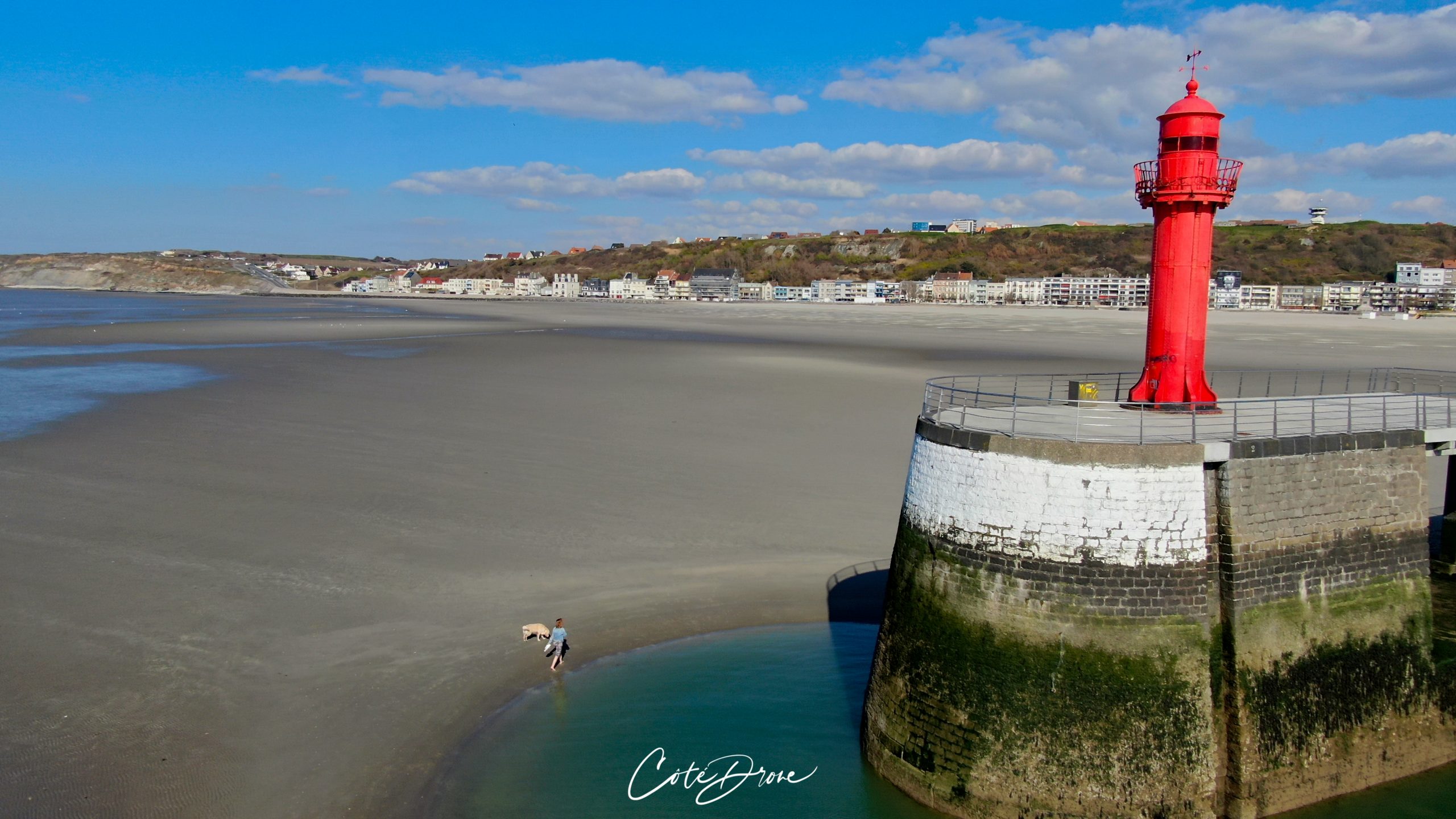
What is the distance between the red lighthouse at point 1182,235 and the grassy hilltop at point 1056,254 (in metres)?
128

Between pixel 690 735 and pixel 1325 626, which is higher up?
pixel 1325 626

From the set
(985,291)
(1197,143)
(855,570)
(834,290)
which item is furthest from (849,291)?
(1197,143)

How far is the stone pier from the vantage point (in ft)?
25.2

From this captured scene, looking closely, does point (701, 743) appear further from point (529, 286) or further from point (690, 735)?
point (529, 286)

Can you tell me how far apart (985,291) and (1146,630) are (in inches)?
4822

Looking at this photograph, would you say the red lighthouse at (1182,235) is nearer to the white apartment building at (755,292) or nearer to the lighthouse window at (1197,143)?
the lighthouse window at (1197,143)

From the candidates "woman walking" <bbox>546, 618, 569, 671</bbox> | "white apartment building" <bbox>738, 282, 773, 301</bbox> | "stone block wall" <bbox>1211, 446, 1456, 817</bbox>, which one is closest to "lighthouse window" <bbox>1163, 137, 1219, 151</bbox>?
"stone block wall" <bbox>1211, 446, 1456, 817</bbox>

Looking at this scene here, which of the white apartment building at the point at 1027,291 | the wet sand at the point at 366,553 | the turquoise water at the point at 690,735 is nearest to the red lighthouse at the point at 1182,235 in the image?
the turquoise water at the point at 690,735

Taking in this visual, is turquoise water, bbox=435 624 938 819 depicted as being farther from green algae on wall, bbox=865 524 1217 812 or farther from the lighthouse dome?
the lighthouse dome

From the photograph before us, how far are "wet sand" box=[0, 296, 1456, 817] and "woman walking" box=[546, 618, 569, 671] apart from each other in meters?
0.26

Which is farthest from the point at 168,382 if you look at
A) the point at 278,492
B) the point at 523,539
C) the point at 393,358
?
the point at 523,539

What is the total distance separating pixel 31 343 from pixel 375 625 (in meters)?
45.9

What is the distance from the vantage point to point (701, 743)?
9.52 meters

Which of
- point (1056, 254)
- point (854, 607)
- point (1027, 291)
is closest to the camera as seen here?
point (854, 607)
